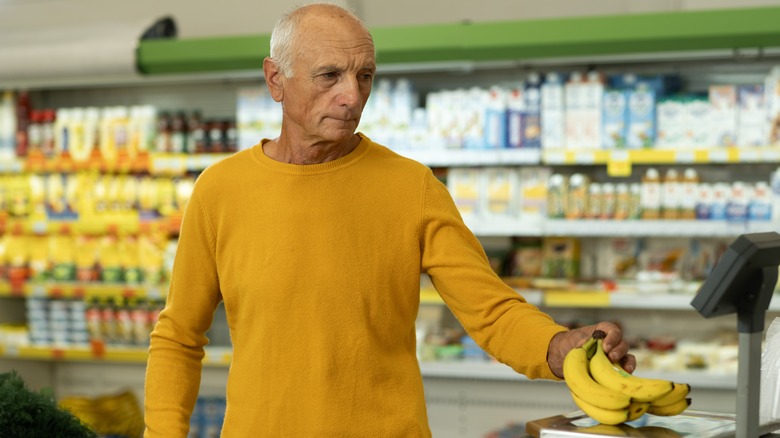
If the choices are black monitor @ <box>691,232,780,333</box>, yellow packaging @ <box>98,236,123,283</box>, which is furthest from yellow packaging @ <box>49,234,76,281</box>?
black monitor @ <box>691,232,780,333</box>

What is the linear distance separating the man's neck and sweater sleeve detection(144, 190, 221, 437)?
196 millimetres

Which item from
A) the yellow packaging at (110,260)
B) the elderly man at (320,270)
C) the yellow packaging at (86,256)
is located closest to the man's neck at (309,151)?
the elderly man at (320,270)

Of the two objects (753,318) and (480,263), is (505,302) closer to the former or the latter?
(480,263)

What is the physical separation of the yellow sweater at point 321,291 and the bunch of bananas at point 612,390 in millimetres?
231

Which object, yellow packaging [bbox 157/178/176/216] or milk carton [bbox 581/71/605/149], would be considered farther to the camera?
yellow packaging [bbox 157/178/176/216]

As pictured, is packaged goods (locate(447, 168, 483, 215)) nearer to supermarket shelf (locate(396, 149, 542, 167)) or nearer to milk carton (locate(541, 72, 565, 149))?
supermarket shelf (locate(396, 149, 542, 167))

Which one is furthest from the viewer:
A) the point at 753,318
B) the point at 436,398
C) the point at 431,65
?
the point at 436,398

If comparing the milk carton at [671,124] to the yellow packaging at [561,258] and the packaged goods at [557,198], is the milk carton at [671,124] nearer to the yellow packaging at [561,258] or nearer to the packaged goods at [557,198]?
the packaged goods at [557,198]

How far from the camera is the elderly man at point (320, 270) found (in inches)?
73.8

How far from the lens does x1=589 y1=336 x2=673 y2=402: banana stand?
4.96ft

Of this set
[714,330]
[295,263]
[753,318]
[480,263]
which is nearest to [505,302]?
[480,263]

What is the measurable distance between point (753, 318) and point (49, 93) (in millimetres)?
5345

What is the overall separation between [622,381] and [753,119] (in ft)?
10.3

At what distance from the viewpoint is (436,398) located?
523 centimetres
